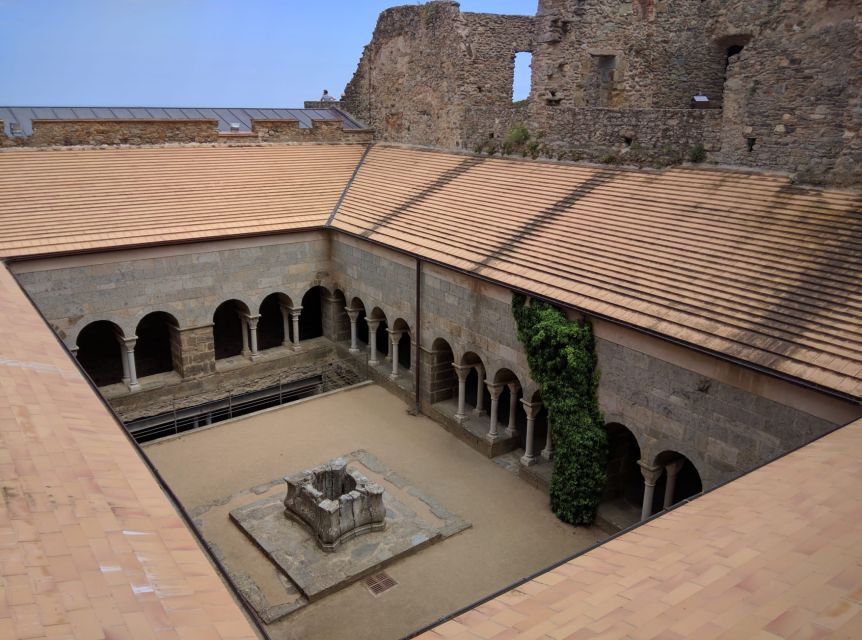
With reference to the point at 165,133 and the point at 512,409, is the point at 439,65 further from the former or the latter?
the point at 512,409

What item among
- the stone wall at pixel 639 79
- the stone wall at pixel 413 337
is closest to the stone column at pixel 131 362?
the stone wall at pixel 413 337

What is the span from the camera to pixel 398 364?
20.0 m

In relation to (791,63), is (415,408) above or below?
below

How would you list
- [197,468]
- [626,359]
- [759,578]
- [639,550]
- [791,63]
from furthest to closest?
[197,468]
[791,63]
[626,359]
[639,550]
[759,578]

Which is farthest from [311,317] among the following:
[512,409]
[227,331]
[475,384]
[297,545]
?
[297,545]

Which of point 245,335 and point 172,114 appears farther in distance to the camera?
→ point 172,114

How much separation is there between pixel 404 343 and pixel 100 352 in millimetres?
8672

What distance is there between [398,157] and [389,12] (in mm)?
5117

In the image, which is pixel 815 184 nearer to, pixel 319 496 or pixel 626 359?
pixel 626 359

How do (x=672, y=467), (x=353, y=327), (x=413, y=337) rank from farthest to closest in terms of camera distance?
(x=353, y=327), (x=413, y=337), (x=672, y=467)

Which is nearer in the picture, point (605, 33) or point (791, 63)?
point (791, 63)

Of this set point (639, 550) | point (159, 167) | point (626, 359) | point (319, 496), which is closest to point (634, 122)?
point (626, 359)

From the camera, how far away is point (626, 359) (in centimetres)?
1243

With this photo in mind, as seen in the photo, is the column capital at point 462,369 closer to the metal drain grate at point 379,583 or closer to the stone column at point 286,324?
the metal drain grate at point 379,583
